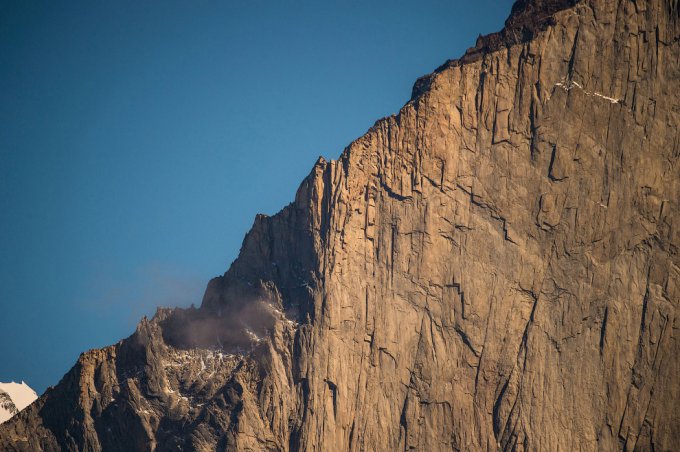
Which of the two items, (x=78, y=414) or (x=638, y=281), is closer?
(x=638, y=281)

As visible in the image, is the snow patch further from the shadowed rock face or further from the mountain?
the mountain

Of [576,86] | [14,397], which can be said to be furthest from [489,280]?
[14,397]

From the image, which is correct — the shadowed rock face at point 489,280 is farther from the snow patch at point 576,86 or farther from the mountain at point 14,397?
the mountain at point 14,397

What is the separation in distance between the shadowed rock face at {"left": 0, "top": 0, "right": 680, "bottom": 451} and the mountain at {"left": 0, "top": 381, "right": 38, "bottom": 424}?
55.7 metres

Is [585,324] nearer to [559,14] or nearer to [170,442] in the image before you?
[559,14]

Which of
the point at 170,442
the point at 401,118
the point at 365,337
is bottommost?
the point at 170,442

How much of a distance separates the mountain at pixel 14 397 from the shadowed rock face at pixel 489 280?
5566 centimetres

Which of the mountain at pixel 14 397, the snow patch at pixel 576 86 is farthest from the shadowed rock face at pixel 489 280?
the mountain at pixel 14 397

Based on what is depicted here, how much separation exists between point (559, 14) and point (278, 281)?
3187 cm

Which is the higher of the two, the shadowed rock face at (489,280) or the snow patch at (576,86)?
the snow patch at (576,86)

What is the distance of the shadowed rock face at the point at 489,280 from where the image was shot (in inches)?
4683

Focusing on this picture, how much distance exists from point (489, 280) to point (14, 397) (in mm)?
87498

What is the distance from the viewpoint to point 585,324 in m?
119

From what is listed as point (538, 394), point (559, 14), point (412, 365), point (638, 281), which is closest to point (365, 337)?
point (412, 365)
